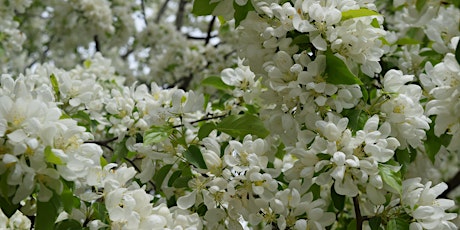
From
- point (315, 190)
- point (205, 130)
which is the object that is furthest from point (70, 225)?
point (315, 190)

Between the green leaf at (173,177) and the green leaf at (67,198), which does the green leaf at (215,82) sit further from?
the green leaf at (67,198)

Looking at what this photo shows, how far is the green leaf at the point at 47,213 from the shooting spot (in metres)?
1.41

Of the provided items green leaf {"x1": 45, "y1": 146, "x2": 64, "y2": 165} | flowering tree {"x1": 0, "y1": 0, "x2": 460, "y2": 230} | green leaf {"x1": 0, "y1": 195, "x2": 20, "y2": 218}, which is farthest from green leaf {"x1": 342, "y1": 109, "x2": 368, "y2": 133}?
green leaf {"x1": 0, "y1": 195, "x2": 20, "y2": 218}

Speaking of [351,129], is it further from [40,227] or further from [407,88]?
[40,227]

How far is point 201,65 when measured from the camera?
4156 millimetres

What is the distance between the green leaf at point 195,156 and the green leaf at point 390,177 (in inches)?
19.1

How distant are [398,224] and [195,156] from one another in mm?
581

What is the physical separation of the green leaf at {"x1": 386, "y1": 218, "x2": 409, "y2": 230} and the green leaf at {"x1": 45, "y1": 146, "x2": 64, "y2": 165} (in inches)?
33.8

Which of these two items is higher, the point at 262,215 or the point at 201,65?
the point at 262,215

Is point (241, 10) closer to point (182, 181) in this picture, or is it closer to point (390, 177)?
point (182, 181)

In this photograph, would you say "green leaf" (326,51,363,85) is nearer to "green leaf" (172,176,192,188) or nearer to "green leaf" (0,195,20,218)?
"green leaf" (172,176,192,188)

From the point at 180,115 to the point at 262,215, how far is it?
18.1 inches

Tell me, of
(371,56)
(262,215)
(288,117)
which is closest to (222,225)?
(262,215)

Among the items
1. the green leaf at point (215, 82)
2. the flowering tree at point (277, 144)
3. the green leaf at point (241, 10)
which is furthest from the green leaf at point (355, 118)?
the green leaf at point (215, 82)
